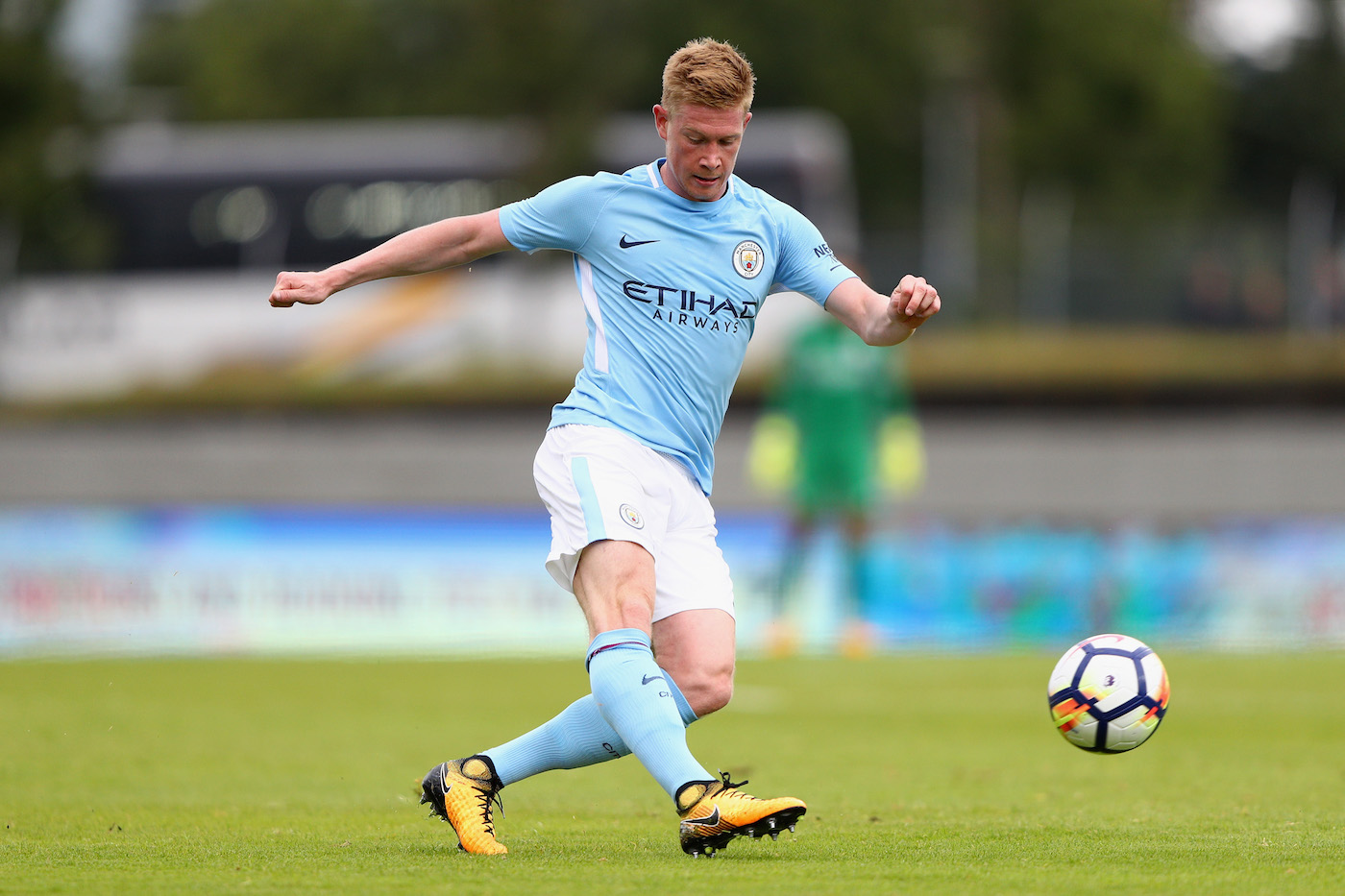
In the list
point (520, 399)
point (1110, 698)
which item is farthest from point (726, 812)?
point (520, 399)

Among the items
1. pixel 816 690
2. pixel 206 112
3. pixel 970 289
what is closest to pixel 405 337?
pixel 970 289

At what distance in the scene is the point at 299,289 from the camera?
491 cm

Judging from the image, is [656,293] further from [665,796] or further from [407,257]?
[665,796]

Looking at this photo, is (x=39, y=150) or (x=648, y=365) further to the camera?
(x=39, y=150)

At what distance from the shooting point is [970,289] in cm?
2403

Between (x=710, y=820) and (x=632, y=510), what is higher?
(x=632, y=510)

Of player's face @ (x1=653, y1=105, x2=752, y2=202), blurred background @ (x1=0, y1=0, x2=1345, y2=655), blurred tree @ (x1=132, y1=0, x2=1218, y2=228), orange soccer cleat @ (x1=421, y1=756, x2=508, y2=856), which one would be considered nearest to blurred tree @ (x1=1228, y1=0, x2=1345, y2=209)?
blurred tree @ (x1=132, y1=0, x2=1218, y2=228)

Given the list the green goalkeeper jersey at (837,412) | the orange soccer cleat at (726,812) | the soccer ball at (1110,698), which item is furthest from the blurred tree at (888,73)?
the orange soccer cleat at (726,812)

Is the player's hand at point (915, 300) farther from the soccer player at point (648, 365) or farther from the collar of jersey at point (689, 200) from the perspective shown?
the collar of jersey at point (689, 200)

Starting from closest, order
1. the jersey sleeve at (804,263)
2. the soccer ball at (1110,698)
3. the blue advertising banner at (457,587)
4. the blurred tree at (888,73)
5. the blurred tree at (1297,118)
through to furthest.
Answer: the jersey sleeve at (804,263), the soccer ball at (1110,698), the blue advertising banner at (457,587), the blurred tree at (888,73), the blurred tree at (1297,118)

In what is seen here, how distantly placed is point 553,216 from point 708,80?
0.66m

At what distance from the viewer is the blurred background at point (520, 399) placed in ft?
45.8

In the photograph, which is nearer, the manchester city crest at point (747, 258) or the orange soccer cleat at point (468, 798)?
the orange soccer cleat at point (468, 798)

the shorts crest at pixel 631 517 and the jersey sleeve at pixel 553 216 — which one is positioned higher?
the jersey sleeve at pixel 553 216
